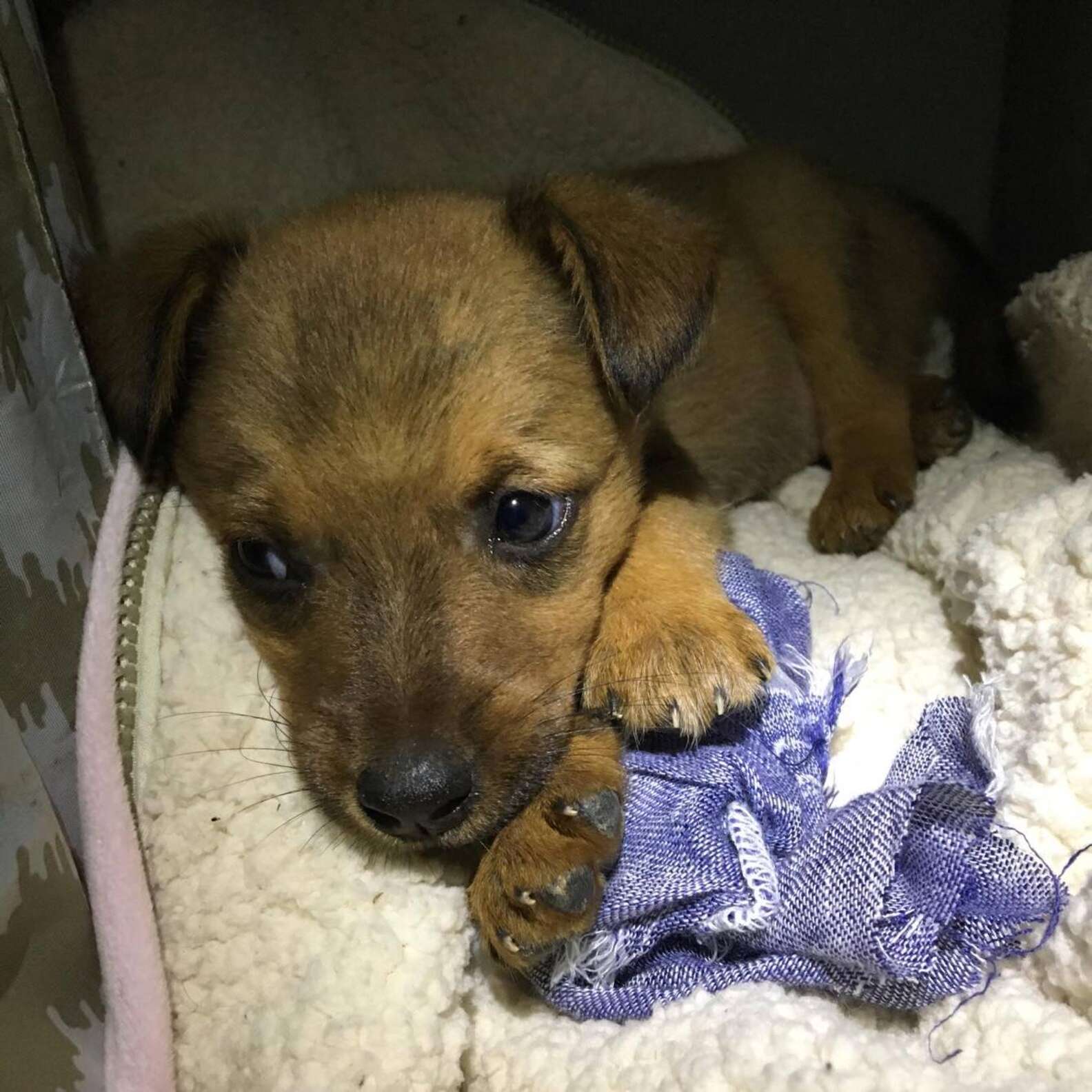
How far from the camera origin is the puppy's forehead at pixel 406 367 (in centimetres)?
181

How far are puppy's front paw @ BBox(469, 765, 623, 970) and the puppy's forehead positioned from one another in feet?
1.88

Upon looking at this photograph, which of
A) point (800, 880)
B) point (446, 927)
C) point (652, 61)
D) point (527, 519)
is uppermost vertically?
point (652, 61)

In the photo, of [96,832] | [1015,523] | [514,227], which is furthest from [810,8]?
[96,832]

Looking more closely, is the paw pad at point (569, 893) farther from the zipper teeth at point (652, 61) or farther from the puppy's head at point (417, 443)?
the zipper teeth at point (652, 61)

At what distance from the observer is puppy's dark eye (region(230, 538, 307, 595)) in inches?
76.5

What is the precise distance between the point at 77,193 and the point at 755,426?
1.90 m

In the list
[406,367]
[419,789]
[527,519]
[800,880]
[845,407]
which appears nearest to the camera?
[419,789]

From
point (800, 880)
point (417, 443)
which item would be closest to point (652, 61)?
point (417, 443)

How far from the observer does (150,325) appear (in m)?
2.03

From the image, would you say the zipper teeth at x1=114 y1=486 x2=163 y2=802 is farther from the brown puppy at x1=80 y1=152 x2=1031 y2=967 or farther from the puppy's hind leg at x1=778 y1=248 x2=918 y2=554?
the puppy's hind leg at x1=778 y1=248 x2=918 y2=554

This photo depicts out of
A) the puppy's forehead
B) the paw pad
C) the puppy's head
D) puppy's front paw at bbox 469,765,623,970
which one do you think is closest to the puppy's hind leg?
the puppy's head

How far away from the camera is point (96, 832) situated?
1.75m

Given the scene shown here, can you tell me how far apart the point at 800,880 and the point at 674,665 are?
1.40 ft

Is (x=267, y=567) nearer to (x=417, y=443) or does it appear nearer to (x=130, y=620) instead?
(x=130, y=620)
